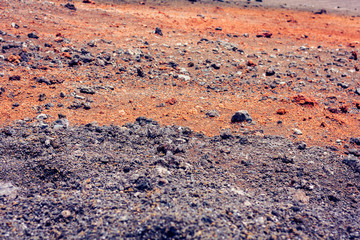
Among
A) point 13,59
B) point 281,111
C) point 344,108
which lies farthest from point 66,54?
point 344,108

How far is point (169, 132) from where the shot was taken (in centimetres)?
442

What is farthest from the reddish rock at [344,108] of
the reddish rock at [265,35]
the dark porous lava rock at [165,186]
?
the reddish rock at [265,35]

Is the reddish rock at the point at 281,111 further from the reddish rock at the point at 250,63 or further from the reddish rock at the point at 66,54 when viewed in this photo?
the reddish rock at the point at 66,54

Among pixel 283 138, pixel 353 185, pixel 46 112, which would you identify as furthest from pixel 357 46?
pixel 46 112

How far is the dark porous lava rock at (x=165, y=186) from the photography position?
271 centimetres

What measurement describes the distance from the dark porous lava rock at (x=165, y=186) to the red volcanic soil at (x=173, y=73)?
0.64 metres

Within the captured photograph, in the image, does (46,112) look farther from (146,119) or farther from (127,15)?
(127,15)

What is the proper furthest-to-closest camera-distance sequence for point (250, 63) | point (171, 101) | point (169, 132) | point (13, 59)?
point (250, 63) → point (13, 59) → point (171, 101) → point (169, 132)

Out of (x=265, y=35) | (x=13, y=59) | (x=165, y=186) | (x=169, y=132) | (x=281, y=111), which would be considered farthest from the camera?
(x=265, y=35)

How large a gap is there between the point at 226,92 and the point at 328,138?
251 centimetres

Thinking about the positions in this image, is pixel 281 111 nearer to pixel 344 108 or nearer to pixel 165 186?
pixel 344 108

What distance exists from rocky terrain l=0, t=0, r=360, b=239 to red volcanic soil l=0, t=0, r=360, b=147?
4cm

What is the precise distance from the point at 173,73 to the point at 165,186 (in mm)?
4321

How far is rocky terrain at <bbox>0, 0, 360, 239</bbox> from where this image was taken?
9.35ft
